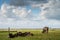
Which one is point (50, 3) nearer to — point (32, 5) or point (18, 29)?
point (32, 5)

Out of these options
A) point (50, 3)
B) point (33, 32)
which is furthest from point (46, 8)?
point (33, 32)

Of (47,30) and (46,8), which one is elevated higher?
(46,8)

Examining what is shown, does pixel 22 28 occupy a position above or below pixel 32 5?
below

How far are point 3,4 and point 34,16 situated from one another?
6.98 feet

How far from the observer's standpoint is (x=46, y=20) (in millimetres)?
21547

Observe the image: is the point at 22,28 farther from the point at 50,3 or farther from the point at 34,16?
the point at 50,3

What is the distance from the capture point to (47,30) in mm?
22688

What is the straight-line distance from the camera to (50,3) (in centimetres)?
2148

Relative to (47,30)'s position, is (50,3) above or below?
above

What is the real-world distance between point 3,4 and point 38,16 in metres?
2.37

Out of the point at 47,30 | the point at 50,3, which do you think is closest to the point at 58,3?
the point at 50,3

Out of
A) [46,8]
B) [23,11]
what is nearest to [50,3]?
[46,8]

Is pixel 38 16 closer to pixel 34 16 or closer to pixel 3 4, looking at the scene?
pixel 34 16

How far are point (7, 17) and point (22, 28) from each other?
122 cm
